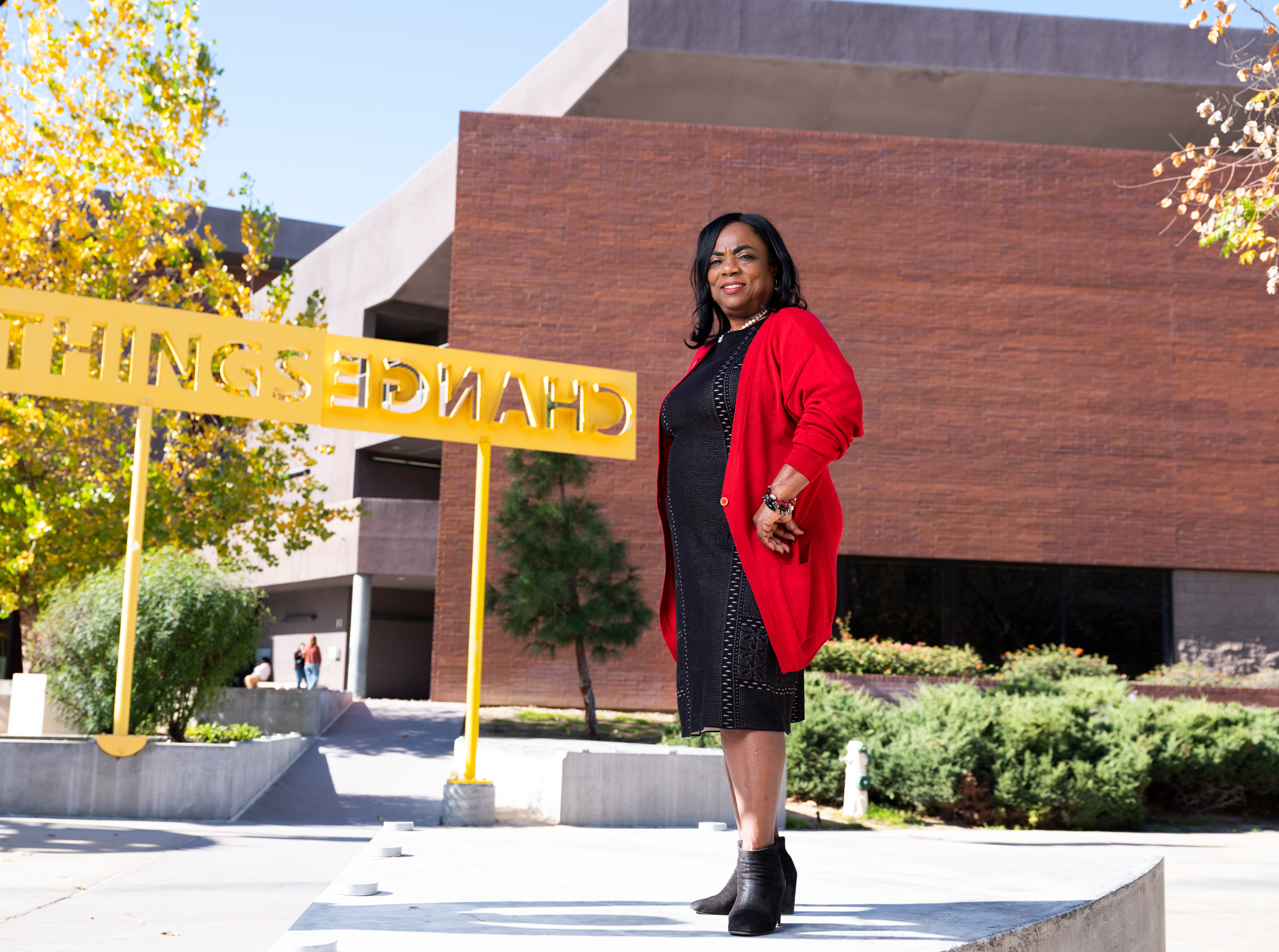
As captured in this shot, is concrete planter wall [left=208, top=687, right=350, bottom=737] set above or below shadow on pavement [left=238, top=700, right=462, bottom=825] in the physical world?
above

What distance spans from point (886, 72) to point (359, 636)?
17.6 metres

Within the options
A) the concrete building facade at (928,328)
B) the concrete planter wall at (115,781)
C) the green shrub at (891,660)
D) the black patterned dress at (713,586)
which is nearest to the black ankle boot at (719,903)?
the black patterned dress at (713,586)

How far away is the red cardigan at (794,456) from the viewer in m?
2.63

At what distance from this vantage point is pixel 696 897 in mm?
3148

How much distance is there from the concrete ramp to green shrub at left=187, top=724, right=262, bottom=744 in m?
5.73

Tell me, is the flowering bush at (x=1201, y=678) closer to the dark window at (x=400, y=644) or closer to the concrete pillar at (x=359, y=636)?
the concrete pillar at (x=359, y=636)

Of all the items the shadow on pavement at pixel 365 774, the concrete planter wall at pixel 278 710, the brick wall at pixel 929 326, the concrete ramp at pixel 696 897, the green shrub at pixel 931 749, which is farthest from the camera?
the brick wall at pixel 929 326

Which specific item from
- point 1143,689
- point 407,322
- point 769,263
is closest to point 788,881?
point 769,263

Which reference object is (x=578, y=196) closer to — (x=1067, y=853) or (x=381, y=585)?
(x=381, y=585)

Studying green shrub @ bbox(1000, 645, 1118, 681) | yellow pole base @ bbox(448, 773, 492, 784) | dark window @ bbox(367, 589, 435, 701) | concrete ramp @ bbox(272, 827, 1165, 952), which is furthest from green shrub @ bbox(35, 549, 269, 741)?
dark window @ bbox(367, 589, 435, 701)

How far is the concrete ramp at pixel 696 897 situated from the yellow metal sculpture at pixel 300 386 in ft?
14.0

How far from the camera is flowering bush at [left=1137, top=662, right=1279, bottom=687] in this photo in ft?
A: 60.3

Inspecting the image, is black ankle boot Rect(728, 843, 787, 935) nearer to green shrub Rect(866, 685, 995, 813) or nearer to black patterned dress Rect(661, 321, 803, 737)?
black patterned dress Rect(661, 321, 803, 737)

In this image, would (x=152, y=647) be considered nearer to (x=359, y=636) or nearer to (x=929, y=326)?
(x=929, y=326)
